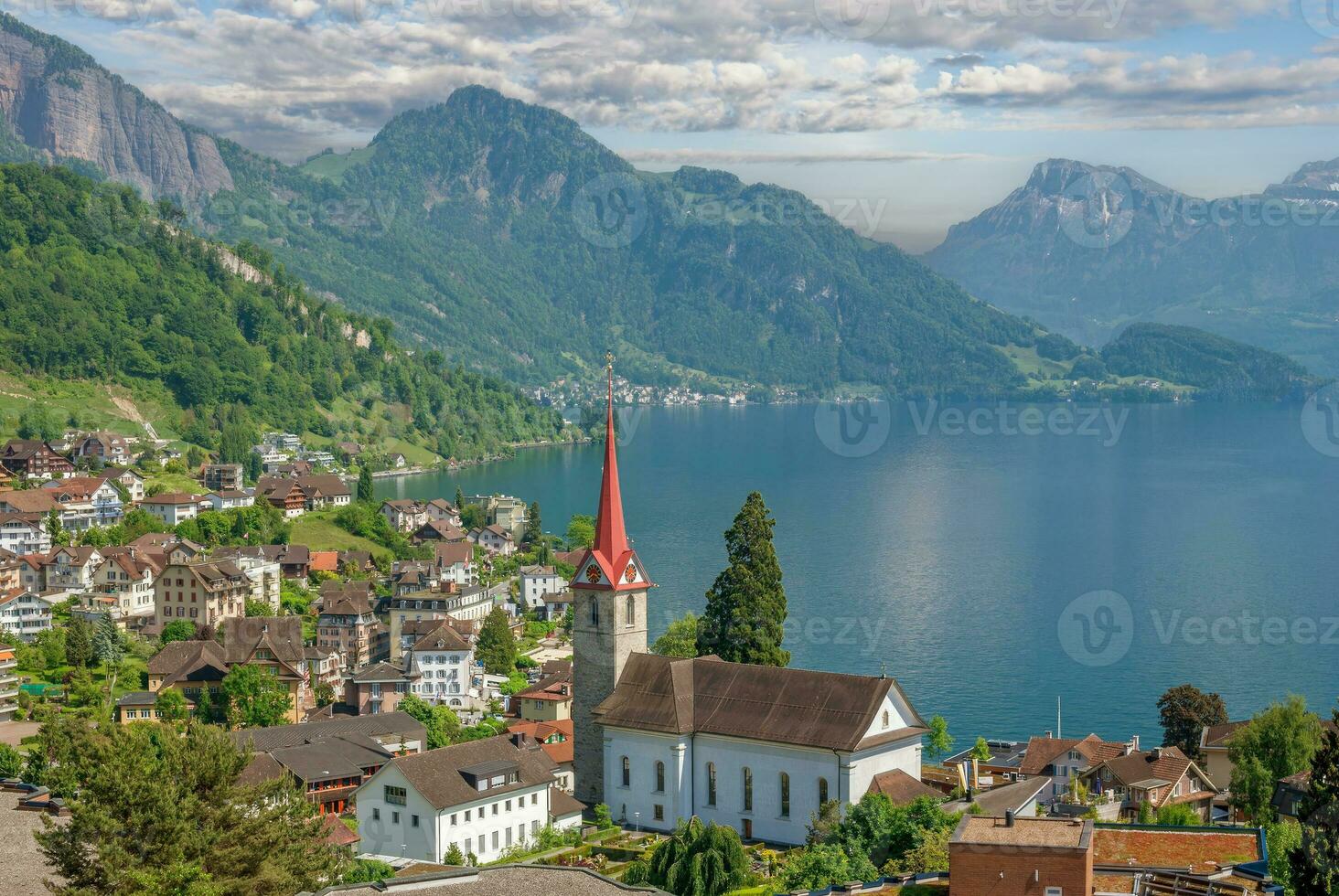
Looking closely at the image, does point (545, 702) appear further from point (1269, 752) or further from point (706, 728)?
point (1269, 752)

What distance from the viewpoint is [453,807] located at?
3891 cm

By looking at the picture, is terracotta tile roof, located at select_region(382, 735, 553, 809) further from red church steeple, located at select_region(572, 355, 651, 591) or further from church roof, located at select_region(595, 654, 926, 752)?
red church steeple, located at select_region(572, 355, 651, 591)

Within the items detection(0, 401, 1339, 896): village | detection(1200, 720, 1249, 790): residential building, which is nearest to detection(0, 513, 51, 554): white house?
detection(0, 401, 1339, 896): village

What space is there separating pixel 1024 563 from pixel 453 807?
2696 inches

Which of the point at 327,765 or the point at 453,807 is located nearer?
the point at 453,807

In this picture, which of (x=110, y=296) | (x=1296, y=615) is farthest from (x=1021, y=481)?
(x=110, y=296)

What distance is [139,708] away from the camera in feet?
192

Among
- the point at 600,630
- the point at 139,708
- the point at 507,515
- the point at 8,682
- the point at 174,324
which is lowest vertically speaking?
the point at 139,708

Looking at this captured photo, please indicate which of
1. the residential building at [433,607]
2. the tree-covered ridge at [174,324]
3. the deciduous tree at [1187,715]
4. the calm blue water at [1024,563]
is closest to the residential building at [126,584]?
the residential building at [433,607]

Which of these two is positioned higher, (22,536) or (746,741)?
(22,536)

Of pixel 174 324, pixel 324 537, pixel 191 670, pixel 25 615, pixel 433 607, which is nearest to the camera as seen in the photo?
pixel 191 670

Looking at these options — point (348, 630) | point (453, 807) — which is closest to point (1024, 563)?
point (348, 630)

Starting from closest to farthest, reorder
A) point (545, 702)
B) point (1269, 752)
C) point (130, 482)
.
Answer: point (1269, 752), point (545, 702), point (130, 482)

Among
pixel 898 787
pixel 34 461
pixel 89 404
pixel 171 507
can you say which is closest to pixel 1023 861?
pixel 898 787
